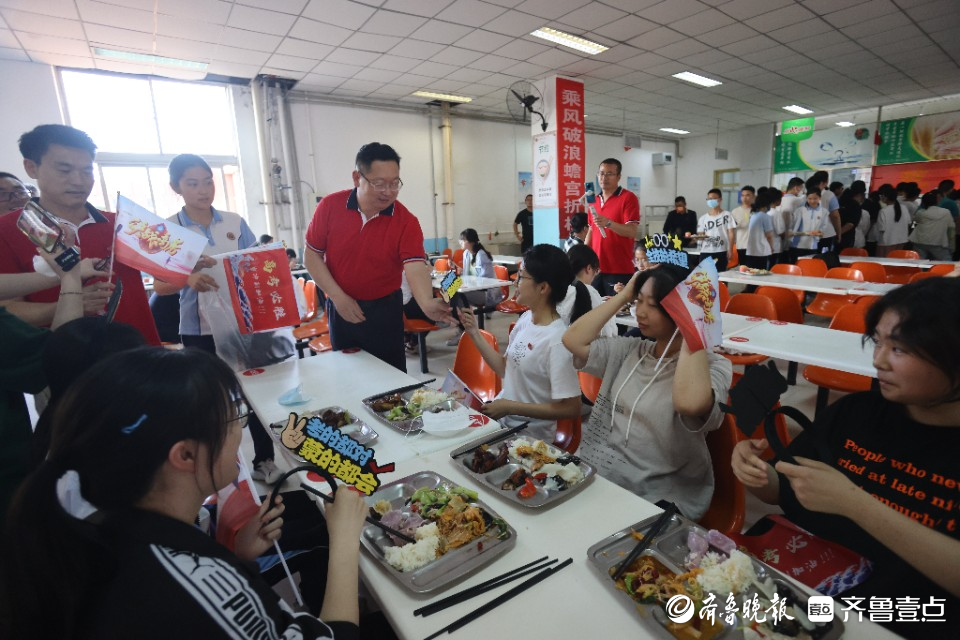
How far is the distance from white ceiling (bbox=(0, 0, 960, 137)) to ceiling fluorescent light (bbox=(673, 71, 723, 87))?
0.59 ft

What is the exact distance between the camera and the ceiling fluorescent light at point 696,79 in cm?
699

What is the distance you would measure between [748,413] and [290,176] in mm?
7498

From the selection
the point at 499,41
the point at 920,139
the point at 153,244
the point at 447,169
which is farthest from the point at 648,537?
the point at 920,139

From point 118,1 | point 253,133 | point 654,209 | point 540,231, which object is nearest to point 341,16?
point 118,1

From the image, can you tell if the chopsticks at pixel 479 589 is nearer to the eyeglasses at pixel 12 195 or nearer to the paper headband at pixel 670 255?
the paper headband at pixel 670 255

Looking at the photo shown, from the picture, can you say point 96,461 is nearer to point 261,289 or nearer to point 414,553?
point 414,553

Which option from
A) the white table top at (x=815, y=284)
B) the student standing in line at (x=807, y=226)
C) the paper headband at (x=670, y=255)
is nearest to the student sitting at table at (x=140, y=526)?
A: the paper headband at (x=670, y=255)

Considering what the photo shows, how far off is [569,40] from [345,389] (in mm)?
5169

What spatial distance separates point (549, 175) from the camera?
22.5 feet

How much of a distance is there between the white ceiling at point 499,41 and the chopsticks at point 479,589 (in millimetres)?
4805

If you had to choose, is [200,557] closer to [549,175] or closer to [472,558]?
[472,558]

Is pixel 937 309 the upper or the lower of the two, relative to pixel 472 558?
upper

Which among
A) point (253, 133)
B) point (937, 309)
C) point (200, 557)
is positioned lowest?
point (200, 557)

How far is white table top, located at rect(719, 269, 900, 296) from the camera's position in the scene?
380 cm
